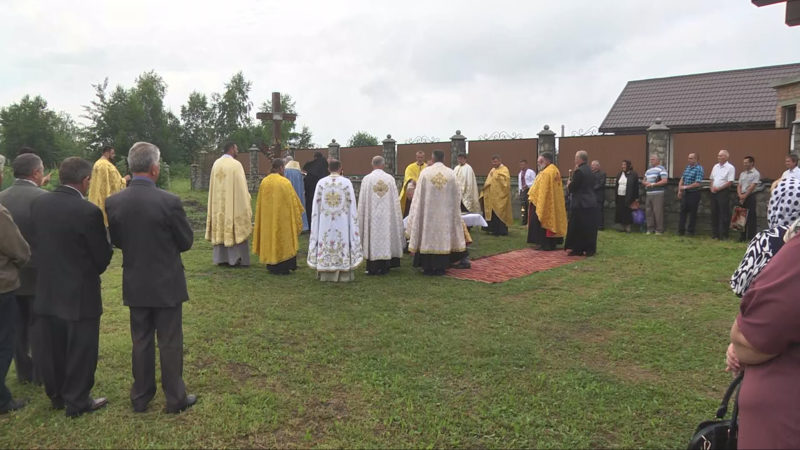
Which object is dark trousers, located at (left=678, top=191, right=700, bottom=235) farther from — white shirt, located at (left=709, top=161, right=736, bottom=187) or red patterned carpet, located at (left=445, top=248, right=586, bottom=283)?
red patterned carpet, located at (left=445, top=248, right=586, bottom=283)

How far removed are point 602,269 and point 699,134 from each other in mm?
6826

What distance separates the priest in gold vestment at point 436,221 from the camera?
8.74m

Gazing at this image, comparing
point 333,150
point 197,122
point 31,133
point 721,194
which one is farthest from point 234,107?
point 721,194

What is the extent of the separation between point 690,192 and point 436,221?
7366 mm

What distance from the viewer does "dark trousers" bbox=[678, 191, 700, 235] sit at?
12.9m

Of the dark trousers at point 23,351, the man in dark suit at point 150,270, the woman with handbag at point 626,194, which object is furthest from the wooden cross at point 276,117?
the man in dark suit at point 150,270

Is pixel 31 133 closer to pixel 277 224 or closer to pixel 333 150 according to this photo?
pixel 333 150

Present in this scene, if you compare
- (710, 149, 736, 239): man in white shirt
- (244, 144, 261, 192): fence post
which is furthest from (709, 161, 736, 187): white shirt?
(244, 144, 261, 192): fence post

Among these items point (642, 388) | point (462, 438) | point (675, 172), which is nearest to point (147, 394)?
point (462, 438)

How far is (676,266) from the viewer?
9.30 m

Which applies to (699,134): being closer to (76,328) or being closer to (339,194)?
(339,194)

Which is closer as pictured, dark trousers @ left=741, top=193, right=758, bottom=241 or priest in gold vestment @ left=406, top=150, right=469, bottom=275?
priest in gold vestment @ left=406, top=150, right=469, bottom=275

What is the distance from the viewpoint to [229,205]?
913 cm

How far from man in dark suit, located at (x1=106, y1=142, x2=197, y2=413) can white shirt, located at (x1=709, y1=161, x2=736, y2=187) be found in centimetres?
1199
